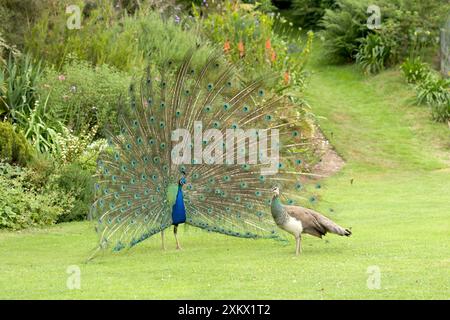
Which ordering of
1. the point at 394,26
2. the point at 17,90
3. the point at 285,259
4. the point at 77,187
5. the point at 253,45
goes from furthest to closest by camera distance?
1. the point at 394,26
2. the point at 253,45
3. the point at 17,90
4. the point at 77,187
5. the point at 285,259

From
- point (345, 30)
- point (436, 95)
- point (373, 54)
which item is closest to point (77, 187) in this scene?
point (436, 95)

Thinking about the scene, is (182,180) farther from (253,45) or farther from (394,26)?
(394,26)

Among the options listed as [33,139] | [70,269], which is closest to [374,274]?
[70,269]

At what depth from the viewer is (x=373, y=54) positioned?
29.8 m

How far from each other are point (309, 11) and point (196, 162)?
80.3ft

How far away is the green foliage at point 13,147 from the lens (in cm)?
1639

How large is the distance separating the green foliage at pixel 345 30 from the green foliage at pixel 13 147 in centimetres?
1597

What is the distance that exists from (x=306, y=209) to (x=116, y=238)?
233 cm

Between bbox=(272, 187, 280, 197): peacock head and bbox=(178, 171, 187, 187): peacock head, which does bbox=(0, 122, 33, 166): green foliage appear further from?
bbox=(272, 187, 280, 197): peacock head

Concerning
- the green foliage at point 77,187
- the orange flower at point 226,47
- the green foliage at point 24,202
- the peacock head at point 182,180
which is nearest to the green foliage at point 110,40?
the orange flower at point 226,47

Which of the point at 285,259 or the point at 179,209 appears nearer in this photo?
the point at 285,259

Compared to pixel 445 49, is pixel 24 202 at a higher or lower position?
lower

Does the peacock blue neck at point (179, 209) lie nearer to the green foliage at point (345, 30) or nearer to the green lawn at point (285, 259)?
the green lawn at point (285, 259)

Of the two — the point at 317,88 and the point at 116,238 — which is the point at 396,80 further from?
the point at 116,238
